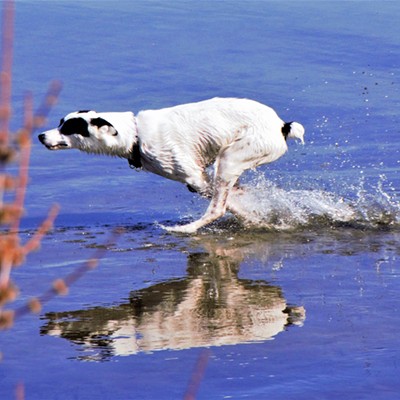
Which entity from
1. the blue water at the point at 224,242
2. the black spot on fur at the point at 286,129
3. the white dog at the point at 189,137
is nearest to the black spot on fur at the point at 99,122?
the white dog at the point at 189,137

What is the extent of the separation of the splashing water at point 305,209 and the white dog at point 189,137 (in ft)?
1.08

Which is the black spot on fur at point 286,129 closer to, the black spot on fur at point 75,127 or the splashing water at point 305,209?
the splashing water at point 305,209

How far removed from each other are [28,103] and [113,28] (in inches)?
720

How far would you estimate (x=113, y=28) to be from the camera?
20000mm

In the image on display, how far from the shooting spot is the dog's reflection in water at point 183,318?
6.06 m

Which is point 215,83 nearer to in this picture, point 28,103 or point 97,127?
point 97,127

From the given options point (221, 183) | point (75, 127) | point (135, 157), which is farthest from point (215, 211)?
point (75, 127)

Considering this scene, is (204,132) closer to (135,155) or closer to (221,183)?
(221,183)

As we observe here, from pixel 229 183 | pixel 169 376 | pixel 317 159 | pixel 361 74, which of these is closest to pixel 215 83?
pixel 361 74

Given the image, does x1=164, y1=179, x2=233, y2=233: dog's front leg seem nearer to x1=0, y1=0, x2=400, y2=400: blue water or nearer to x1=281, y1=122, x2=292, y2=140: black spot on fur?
x1=0, y1=0, x2=400, y2=400: blue water

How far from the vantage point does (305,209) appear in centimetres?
956

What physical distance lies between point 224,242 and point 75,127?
1472mm

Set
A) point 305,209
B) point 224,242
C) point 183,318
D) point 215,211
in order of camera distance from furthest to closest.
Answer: point 305,209 < point 215,211 < point 224,242 < point 183,318

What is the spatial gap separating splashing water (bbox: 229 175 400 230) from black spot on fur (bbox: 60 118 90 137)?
4.39ft
